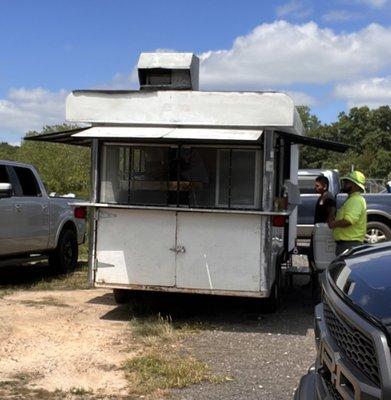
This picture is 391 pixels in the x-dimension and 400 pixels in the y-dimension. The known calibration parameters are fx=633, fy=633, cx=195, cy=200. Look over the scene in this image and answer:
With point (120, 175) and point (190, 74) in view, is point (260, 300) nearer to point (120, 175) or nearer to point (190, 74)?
point (120, 175)

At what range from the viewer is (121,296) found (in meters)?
8.14

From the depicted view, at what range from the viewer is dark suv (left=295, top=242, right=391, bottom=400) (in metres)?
2.11

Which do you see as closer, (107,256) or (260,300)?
(107,256)

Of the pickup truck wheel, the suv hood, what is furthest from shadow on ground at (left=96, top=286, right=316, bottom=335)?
the pickup truck wheel

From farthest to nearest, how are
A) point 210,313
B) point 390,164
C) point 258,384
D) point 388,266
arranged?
point 390,164 → point 210,313 → point 258,384 → point 388,266

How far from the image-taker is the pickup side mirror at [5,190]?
351 inches

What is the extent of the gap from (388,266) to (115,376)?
333 centimetres

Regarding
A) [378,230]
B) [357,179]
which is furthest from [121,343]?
[378,230]

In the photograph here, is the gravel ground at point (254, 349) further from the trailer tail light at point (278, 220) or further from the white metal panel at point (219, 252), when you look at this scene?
the trailer tail light at point (278, 220)

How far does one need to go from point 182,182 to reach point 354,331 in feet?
→ 17.0

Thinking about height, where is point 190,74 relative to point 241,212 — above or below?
above

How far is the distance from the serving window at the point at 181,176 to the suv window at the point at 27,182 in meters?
3.27

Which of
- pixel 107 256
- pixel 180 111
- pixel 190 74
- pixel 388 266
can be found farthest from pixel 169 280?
pixel 388 266

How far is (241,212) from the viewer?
22.9 ft
